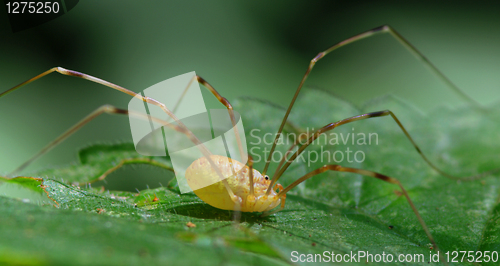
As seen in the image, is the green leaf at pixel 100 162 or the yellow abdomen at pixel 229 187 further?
the green leaf at pixel 100 162

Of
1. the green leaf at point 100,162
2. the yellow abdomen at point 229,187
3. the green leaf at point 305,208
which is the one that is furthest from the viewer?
the green leaf at point 100,162

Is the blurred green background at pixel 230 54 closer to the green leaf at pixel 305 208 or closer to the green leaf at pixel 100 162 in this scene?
the green leaf at pixel 100 162

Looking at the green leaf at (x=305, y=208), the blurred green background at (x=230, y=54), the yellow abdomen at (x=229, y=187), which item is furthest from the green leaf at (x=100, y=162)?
the blurred green background at (x=230, y=54)

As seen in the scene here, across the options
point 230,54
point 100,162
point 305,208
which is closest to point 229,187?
point 305,208

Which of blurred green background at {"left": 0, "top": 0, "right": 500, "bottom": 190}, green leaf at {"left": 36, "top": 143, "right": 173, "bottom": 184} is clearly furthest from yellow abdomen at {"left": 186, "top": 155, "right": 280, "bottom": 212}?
blurred green background at {"left": 0, "top": 0, "right": 500, "bottom": 190}

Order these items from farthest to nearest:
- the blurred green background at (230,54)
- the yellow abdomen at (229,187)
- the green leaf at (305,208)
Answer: the blurred green background at (230,54) < the yellow abdomen at (229,187) < the green leaf at (305,208)

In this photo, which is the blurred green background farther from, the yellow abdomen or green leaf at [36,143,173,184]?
the yellow abdomen
